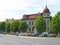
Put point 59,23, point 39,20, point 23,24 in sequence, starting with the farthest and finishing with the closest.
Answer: point 23,24, point 39,20, point 59,23

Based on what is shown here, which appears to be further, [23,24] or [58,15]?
[23,24]

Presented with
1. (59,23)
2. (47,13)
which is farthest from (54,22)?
(47,13)

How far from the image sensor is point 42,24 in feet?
335

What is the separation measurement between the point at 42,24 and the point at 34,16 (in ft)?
85.3

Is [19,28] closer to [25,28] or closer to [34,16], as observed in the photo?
[25,28]

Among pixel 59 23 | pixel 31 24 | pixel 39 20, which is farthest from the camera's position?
pixel 31 24

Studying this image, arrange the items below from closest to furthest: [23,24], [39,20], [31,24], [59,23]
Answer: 1. [59,23]
2. [39,20]
3. [23,24]
4. [31,24]

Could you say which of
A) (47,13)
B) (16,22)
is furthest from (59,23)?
(16,22)

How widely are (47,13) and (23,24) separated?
11621 millimetres

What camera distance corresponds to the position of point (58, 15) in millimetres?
92625

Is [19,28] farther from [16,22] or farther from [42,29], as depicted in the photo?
[42,29]

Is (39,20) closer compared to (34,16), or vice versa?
(39,20)

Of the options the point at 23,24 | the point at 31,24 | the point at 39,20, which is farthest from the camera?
the point at 31,24

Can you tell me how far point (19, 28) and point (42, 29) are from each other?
687 inches
